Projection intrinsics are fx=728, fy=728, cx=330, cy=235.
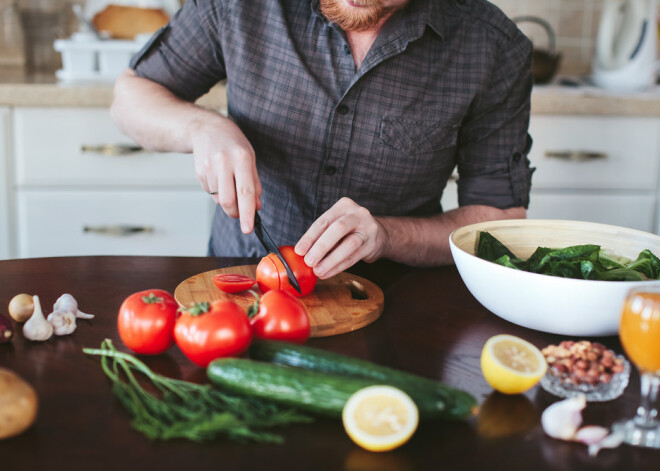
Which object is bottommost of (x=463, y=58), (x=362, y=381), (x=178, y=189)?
(x=178, y=189)

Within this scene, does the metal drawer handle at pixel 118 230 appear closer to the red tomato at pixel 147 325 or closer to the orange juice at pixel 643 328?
the red tomato at pixel 147 325

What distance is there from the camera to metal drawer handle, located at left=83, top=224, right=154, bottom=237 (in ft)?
7.47

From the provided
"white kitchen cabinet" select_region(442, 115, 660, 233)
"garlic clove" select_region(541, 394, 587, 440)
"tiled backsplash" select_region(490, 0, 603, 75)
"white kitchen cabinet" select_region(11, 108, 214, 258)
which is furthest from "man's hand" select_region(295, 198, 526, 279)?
"tiled backsplash" select_region(490, 0, 603, 75)

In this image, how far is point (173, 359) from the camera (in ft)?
2.79

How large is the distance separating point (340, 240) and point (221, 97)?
1.21 metres

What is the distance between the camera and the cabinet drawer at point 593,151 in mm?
2418

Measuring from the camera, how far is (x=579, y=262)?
1005mm

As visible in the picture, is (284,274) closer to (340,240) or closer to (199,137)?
(340,240)

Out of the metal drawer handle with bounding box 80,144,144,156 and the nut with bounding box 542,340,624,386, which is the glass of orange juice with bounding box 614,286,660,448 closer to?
the nut with bounding box 542,340,624,386

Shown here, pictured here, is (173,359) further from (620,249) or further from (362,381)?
(620,249)

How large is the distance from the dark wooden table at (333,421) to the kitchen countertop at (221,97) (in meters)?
1.21

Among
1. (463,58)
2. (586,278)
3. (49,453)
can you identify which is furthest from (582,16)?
(49,453)

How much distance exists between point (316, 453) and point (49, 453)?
0.24m

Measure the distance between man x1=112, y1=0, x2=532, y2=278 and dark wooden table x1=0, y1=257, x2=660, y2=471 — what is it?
348mm
